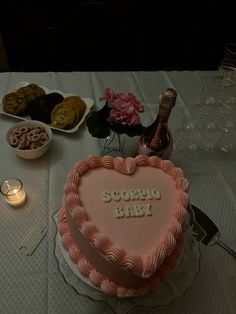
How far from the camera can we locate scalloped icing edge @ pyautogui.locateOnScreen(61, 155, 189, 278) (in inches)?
18.8

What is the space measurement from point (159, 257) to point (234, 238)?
0.99 feet

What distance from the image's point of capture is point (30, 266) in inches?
24.3

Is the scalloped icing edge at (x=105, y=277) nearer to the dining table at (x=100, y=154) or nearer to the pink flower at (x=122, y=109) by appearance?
the dining table at (x=100, y=154)

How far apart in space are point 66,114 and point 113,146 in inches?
7.0

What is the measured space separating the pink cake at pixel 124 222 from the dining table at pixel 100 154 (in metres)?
0.05

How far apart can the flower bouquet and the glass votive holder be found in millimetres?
233

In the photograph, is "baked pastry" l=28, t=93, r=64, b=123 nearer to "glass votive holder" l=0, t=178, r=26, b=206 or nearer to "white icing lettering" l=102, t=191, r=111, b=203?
"glass votive holder" l=0, t=178, r=26, b=206

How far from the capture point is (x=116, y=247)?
488mm

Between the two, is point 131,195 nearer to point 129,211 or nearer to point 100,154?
point 129,211

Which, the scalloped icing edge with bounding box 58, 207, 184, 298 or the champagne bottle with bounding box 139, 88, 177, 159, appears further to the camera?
the champagne bottle with bounding box 139, 88, 177, 159
